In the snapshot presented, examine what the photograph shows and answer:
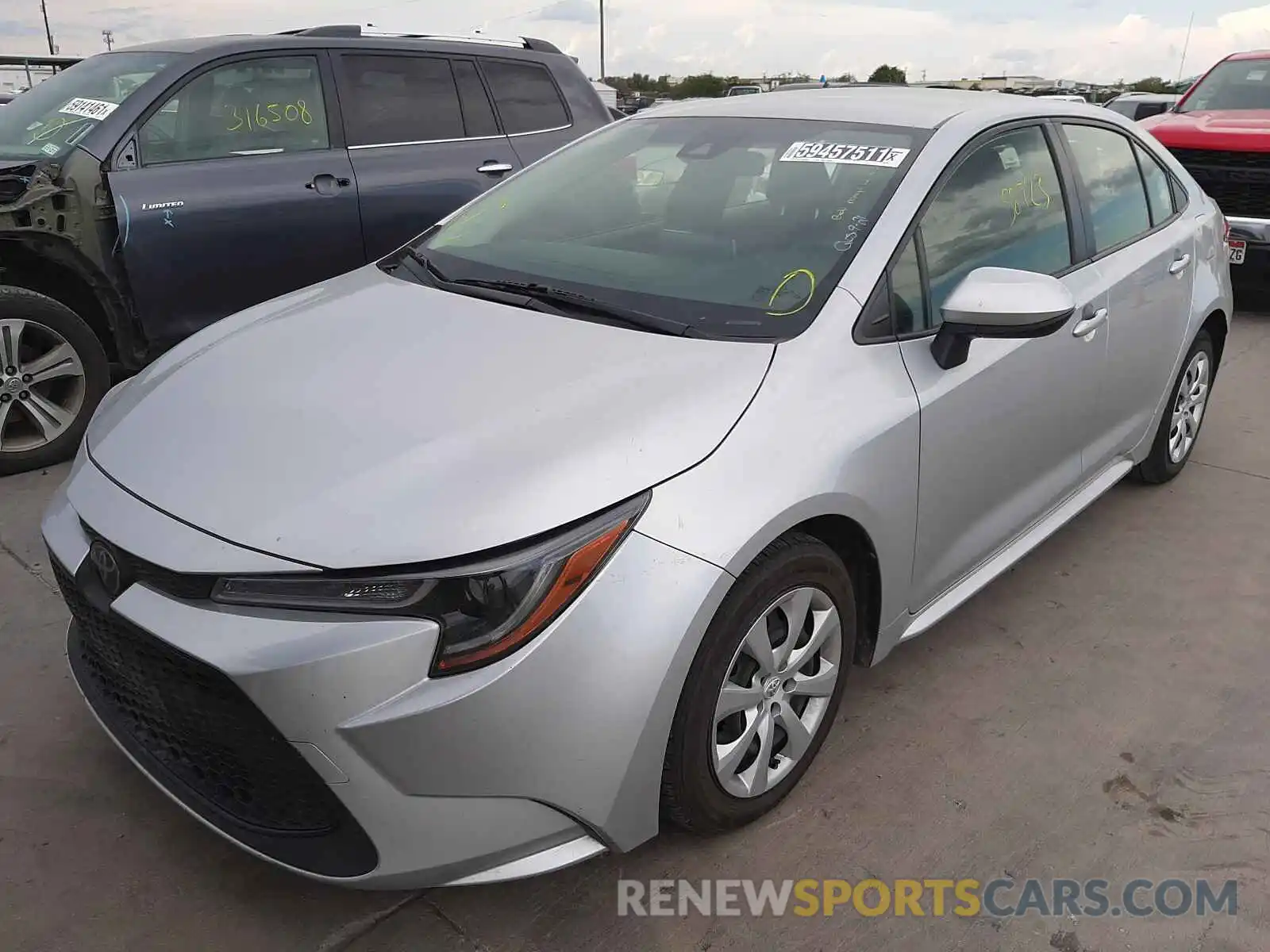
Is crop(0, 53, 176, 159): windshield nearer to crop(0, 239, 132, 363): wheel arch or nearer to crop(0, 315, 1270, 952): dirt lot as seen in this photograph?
crop(0, 239, 132, 363): wheel arch

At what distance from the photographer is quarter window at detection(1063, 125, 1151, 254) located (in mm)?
3301

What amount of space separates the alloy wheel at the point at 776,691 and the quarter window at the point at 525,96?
12.8 ft

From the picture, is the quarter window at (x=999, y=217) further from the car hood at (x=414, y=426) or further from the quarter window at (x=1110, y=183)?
the car hood at (x=414, y=426)

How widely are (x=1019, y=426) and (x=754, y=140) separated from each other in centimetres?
110

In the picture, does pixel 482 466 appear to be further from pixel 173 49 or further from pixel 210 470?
pixel 173 49

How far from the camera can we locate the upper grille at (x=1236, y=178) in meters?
6.94

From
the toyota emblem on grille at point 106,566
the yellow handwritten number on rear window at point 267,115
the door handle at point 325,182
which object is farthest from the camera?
the door handle at point 325,182

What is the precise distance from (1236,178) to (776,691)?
664 cm

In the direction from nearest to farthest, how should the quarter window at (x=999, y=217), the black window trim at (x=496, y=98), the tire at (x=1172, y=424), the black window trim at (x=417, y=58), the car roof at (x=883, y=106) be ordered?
the quarter window at (x=999, y=217), the car roof at (x=883, y=106), the tire at (x=1172, y=424), the black window trim at (x=417, y=58), the black window trim at (x=496, y=98)

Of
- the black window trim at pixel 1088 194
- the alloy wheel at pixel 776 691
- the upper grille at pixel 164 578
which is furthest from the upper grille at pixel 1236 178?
the upper grille at pixel 164 578

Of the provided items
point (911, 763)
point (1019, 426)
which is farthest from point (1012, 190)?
point (911, 763)

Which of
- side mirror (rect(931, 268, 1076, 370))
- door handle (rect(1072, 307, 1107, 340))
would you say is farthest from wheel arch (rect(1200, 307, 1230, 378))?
side mirror (rect(931, 268, 1076, 370))

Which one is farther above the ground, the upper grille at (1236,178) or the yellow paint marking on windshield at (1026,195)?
the yellow paint marking on windshield at (1026,195)

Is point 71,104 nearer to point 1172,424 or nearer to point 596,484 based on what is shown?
point 596,484
